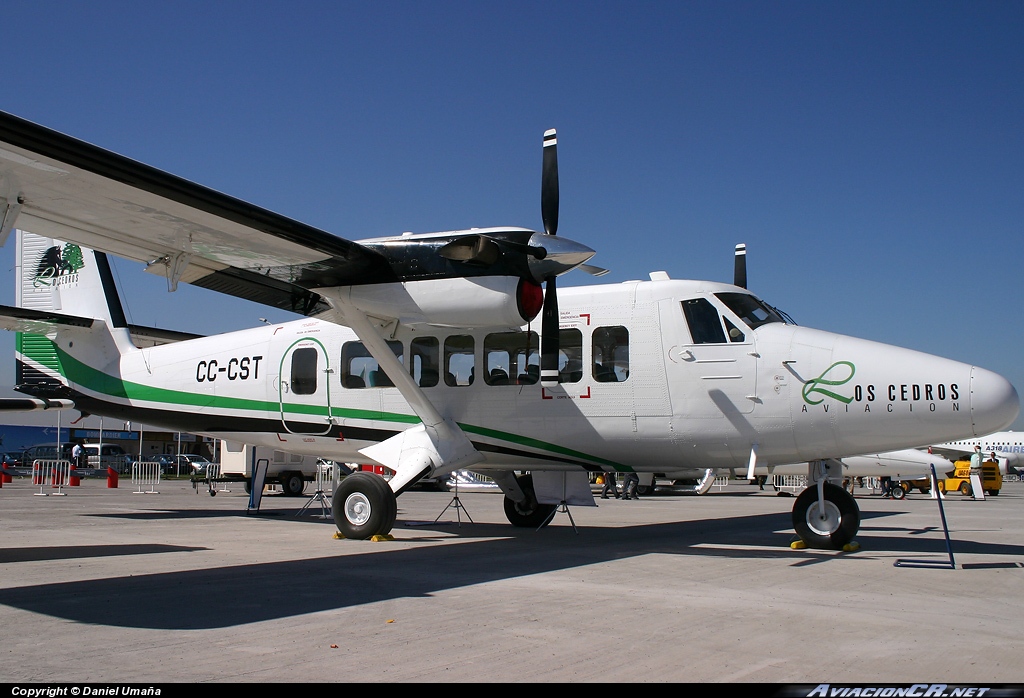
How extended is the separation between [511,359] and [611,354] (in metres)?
1.50

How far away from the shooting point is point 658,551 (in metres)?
10.7

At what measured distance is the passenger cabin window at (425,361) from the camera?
40.0ft

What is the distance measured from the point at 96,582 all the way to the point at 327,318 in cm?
493

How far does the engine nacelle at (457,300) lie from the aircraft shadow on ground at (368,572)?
2.95 meters

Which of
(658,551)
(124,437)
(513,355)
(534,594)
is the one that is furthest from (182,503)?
(124,437)

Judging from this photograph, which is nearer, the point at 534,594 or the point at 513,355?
the point at 534,594

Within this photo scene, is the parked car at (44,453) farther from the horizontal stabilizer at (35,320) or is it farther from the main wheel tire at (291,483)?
the horizontal stabilizer at (35,320)

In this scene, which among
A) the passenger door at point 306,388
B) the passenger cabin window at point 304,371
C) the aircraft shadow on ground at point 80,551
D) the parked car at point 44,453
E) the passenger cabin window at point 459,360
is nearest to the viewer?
the aircraft shadow on ground at point 80,551

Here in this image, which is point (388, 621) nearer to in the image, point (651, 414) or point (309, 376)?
point (651, 414)

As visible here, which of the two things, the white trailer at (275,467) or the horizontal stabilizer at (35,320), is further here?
the white trailer at (275,467)

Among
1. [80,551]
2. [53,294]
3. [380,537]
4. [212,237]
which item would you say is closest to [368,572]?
[380,537]

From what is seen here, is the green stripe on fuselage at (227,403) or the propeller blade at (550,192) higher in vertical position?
the propeller blade at (550,192)

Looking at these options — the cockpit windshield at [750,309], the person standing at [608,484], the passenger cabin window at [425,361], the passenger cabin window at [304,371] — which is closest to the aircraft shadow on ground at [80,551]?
the passenger cabin window at [304,371]

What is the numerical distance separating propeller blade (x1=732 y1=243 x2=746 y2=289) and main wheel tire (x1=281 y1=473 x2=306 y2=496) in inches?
752
